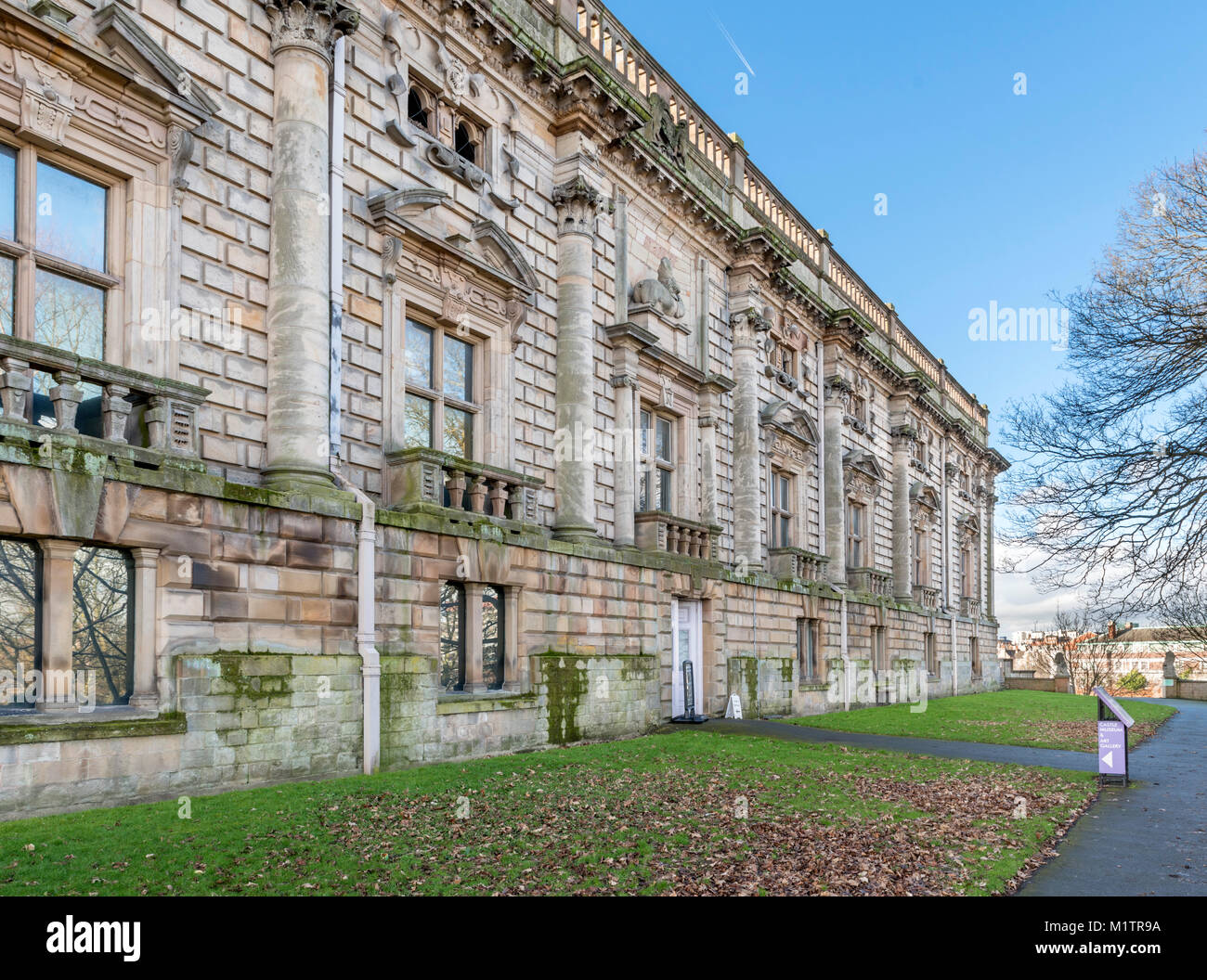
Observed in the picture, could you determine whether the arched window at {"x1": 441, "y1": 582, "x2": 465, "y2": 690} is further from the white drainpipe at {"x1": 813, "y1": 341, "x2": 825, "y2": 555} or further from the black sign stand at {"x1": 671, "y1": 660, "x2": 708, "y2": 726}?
the white drainpipe at {"x1": 813, "y1": 341, "x2": 825, "y2": 555}

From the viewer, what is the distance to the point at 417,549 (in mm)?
13609

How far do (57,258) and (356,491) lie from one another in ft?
14.3

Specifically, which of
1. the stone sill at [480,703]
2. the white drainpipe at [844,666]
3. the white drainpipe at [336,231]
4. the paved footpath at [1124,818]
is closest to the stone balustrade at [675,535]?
the paved footpath at [1124,818]

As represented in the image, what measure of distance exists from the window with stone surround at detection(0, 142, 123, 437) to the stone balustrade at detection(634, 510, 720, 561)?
37.9 feet

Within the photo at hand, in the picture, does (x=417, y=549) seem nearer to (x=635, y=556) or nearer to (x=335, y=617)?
(x=335, y=617)

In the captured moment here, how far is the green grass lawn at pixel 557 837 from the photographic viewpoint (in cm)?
686

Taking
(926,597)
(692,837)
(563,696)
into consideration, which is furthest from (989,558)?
(692,837)

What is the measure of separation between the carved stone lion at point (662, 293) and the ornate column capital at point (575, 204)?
247 cm

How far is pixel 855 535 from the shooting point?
34.6 metres

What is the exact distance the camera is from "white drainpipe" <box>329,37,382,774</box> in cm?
1226

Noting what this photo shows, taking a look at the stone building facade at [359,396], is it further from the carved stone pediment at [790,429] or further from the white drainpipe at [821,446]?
the white drainpipe at [821,446]
